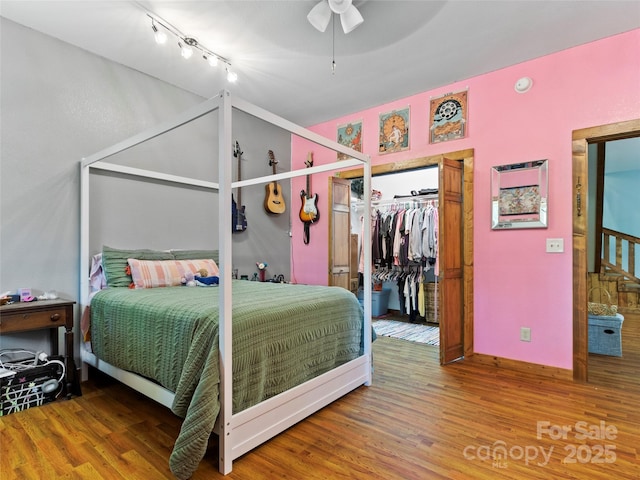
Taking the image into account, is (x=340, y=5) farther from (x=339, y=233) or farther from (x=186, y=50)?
(x=339, y=233)

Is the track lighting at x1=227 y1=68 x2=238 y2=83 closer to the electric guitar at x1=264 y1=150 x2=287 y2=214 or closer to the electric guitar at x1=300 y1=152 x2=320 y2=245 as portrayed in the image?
the electric guitar at x1=264 y1=150 x2=287 y2=214

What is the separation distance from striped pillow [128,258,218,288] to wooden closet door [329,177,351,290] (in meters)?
1.62

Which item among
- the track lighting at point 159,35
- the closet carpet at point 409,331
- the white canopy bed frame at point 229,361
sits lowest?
the closet carpet at point 409,331

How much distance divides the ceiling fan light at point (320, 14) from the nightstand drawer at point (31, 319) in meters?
2.52

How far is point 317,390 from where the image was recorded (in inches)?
82.4

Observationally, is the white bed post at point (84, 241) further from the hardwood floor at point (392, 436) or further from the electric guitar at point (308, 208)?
the electric guitar at point (308, 208)

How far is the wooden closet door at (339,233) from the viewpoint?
4.20m

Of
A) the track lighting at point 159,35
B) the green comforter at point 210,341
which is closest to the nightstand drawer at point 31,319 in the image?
the green comforter at point 210,341

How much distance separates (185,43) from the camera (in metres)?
2.60

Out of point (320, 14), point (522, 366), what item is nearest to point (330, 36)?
point (320, 14)

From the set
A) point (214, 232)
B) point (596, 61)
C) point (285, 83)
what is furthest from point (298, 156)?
point (596, 61)

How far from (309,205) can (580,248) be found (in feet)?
9.18

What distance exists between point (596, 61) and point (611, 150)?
3223mm

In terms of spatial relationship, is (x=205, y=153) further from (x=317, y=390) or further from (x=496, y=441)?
(x=496, y=441)
